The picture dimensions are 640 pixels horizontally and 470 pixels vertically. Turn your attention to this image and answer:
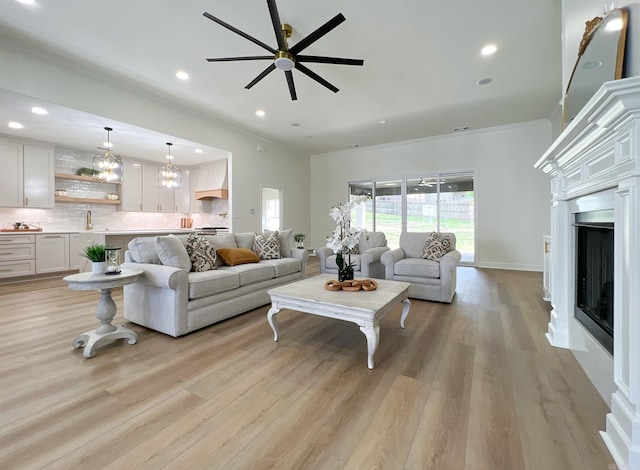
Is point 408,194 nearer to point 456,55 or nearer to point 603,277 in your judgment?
point 456,55

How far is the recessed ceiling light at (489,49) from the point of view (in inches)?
Result: 128

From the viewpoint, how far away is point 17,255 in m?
4.90

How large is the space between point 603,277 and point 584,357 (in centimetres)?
62

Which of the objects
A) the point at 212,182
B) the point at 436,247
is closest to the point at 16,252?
the point at 212,182

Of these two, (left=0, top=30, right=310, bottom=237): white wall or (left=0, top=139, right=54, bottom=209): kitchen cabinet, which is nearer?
(left=0, top=30, right=310, bottom=237): white wall

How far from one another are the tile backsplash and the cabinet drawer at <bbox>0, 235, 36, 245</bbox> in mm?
852

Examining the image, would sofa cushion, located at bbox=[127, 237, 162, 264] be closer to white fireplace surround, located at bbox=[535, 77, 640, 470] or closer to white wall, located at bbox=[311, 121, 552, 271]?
white fireplace surround, located at bbox=[535, 77, 640, 470]

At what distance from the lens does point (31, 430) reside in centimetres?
142

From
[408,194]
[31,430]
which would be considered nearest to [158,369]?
[31,430]

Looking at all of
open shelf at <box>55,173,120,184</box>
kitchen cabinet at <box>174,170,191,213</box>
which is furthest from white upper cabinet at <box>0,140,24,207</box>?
kitchen cabinet at <box>174,170,191,213</box>

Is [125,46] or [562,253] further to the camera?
[125,46]

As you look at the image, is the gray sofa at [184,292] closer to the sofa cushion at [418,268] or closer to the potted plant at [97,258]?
the potted plant at [97,258]

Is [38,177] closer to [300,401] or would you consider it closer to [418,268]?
[300,401]

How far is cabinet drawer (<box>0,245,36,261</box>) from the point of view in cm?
474
